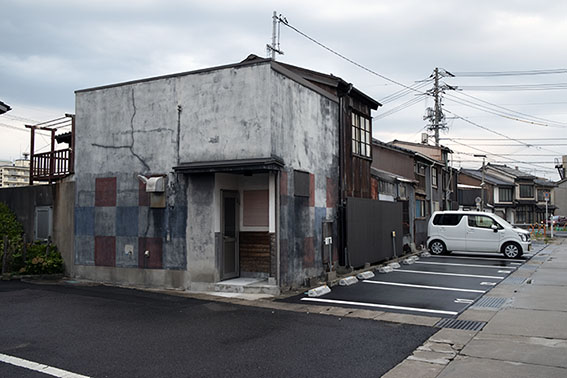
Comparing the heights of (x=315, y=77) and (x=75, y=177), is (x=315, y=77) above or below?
above

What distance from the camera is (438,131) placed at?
38156mm

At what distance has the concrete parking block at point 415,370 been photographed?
5.62 meters

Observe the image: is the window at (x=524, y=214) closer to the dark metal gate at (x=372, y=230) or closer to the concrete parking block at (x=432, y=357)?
the dark metal gate at (x=372, y=230)

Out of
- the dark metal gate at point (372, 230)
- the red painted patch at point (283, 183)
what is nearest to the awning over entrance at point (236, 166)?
the red painted patch at point (283, 183)

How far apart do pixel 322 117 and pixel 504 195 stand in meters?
47.8

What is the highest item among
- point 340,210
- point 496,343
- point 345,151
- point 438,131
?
point 438,131

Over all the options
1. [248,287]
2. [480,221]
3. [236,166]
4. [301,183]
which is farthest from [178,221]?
[480,221]

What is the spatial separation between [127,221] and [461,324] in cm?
880

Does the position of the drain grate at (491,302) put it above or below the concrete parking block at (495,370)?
above

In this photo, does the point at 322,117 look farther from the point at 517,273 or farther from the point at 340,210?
the point at 517,273

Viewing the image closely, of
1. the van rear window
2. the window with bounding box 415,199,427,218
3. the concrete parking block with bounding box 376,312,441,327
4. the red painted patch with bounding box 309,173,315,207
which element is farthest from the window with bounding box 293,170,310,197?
the window with bounding box 415,199,427,218

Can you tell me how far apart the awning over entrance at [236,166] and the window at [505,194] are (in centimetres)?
5021

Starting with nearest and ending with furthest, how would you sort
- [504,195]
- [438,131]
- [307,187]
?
[307,187] < [438,131] < [504,195]

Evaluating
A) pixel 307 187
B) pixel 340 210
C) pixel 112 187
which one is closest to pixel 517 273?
pixel 340 210
